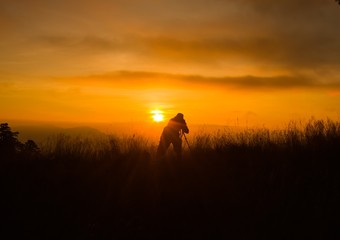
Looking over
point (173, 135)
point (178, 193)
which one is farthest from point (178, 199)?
point (173, 135)

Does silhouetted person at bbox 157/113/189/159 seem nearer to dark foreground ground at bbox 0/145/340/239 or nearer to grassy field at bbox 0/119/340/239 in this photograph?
grassy field at bbox 0/119/340/239

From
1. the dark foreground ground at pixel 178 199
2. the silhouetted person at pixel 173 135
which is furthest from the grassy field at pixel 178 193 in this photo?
the silhouetted person at pixel 173 135

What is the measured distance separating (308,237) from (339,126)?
796cm

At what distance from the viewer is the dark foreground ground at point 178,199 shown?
21.0 feet

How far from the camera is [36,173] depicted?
30.4 feet

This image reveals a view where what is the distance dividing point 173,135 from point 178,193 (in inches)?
144

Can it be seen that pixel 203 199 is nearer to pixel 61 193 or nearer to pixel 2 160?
pixel 61 193

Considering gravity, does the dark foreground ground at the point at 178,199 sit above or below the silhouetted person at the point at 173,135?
below

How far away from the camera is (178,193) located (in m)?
8.09

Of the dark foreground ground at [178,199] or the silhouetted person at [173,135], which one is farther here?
the silhouetted person at [173,135]

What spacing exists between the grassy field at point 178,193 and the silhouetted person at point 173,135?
387mm

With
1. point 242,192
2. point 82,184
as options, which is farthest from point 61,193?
point 242,192

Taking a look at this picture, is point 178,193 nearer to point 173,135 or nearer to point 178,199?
point 178,199

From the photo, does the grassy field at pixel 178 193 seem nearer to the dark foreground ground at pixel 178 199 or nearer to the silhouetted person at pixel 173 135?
the dark foreground ground at pixel 178 199
